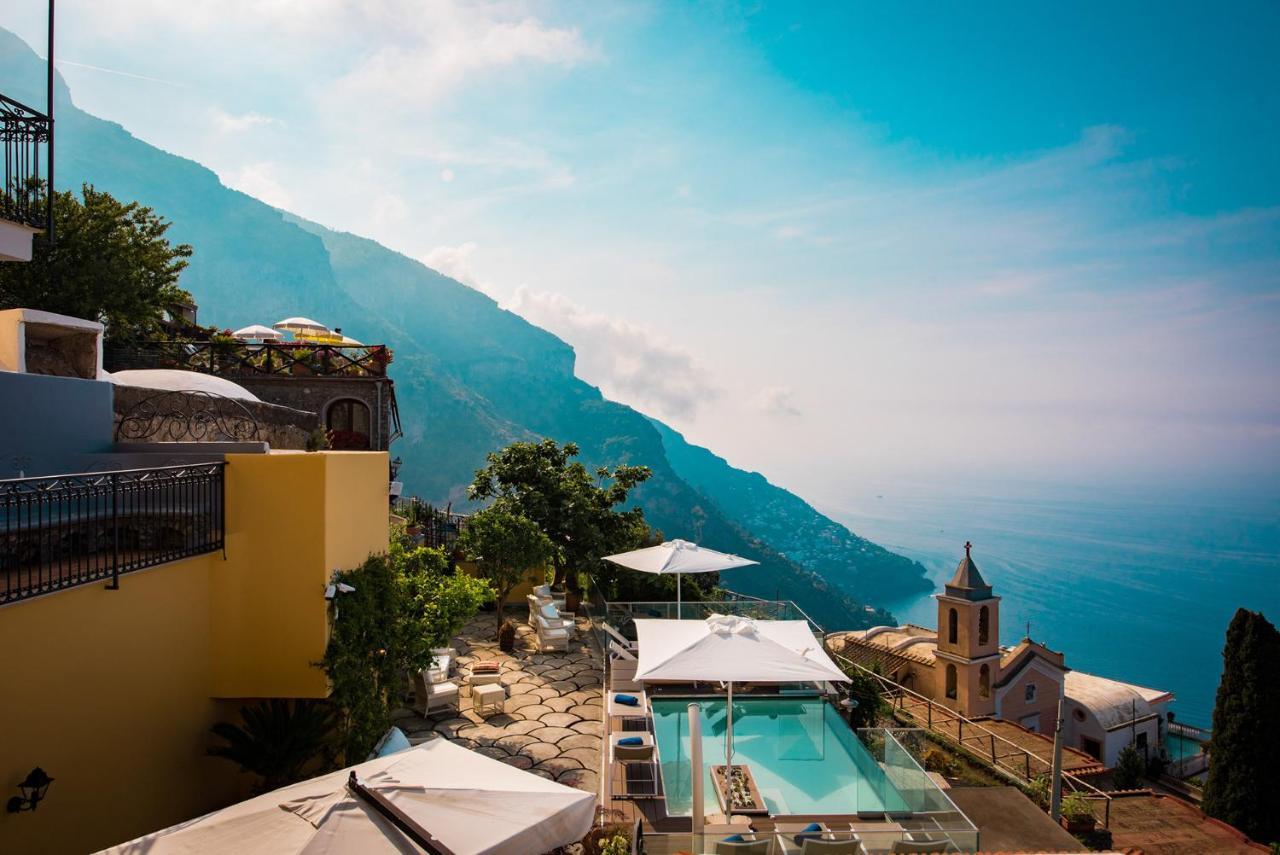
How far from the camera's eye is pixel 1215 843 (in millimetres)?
16969

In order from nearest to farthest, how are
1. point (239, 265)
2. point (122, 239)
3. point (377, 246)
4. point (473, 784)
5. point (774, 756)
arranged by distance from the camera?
point (473, 784)
point (774, 756)
point (122, 239)
point (239, 265)
point (377, 246)

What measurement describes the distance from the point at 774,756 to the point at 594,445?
110m

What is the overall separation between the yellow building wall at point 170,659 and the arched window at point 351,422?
8.98 metres

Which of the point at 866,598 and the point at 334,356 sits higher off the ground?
Result: the point at 334,356

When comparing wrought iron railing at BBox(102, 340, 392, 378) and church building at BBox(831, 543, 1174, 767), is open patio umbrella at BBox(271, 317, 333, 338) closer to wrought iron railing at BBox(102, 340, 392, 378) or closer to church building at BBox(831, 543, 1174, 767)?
wrought iron railing at BBox(102, 340, 392, 378)

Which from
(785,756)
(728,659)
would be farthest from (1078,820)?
(728,659)

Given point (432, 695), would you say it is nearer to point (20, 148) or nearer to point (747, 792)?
point (747, 792)

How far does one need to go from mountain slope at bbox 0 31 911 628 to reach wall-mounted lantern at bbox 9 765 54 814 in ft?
222

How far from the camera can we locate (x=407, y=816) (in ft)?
15.0

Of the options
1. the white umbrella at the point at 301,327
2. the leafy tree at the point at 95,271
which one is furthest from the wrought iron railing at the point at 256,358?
the white umbrella at the point at 301,327

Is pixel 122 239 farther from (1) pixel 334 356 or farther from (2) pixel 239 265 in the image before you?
(2) pixel 239 265

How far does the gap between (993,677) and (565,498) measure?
801 inches

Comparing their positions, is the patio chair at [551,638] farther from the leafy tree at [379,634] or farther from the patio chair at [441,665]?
the leafy tree at [379,634]

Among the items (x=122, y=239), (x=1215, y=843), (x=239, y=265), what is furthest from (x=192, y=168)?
(x=1215, y=843)
